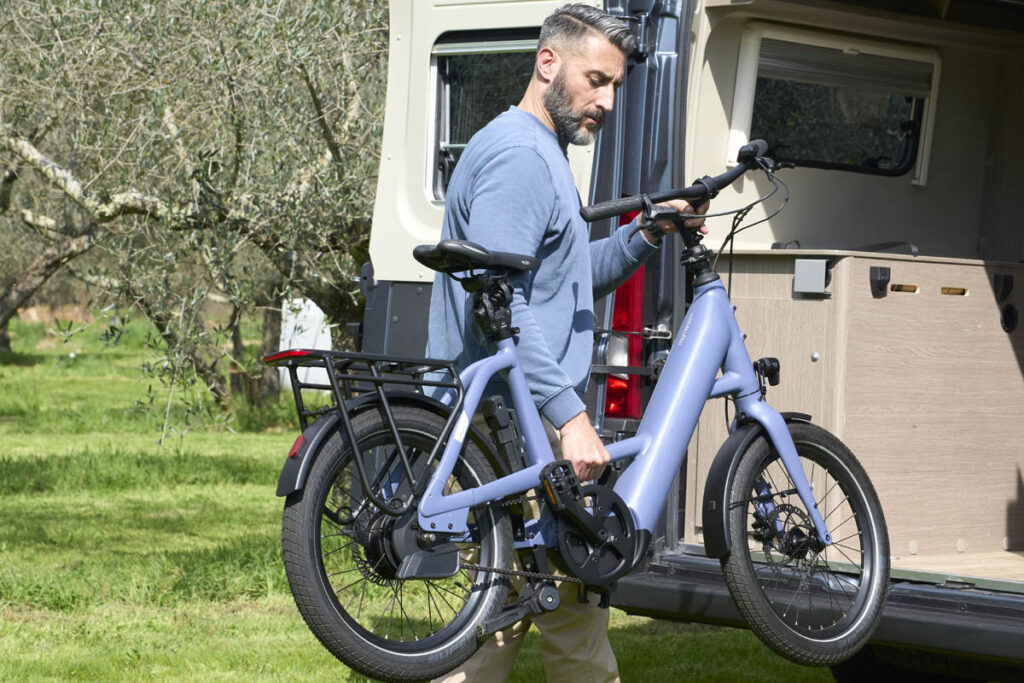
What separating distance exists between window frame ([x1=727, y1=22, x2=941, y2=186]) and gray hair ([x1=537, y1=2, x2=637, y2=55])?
179 centimetres

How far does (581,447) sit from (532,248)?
1.60 ft

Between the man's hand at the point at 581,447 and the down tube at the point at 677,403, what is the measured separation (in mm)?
195

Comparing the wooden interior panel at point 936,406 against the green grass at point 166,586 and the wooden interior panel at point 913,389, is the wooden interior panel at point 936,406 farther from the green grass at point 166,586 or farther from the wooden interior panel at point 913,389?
the green grass at point 166,586

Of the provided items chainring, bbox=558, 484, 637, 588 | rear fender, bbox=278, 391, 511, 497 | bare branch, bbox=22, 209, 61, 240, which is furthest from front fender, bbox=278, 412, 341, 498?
bare branch, bbox=22, 209, 61, 240

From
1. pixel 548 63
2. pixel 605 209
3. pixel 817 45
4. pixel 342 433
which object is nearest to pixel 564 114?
pixel 548 63

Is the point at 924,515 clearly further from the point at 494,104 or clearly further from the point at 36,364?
the point at 36,364

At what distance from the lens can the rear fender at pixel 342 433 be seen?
3.07 meters

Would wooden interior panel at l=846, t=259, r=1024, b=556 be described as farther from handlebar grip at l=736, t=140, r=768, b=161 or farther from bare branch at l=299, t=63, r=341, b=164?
bare branch at l=299, t=63, r=341, b=164

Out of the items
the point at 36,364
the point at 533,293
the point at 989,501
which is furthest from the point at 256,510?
the point at 36,364

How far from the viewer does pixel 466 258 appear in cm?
321

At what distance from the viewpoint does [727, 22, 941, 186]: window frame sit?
5238 mm

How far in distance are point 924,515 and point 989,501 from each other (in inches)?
13.8

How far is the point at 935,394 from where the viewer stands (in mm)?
4688

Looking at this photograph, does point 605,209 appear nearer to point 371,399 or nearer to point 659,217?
point 659,217
